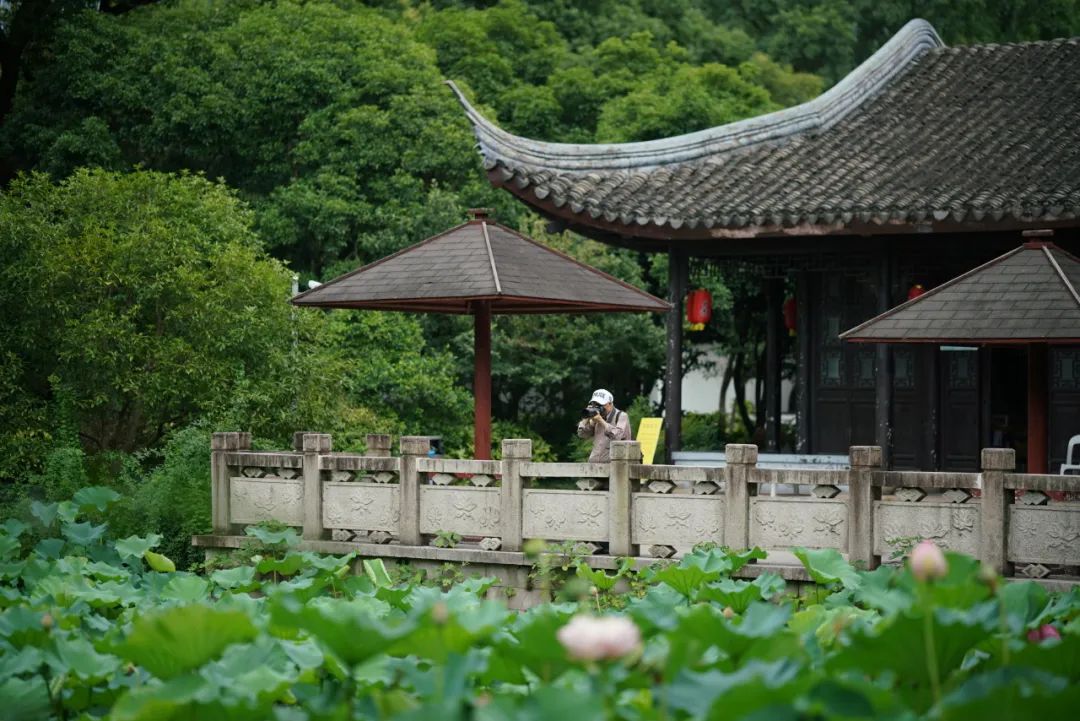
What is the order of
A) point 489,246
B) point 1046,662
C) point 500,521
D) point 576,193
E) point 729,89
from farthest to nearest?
point 729,89 → point 576,193 → point 489,246 → point 500,521 → point 1046,662

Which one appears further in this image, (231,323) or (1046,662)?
(231,323)

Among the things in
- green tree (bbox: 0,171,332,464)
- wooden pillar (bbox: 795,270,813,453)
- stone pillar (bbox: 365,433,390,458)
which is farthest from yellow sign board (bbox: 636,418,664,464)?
stone pillar (bbox: 365,433,390,458)

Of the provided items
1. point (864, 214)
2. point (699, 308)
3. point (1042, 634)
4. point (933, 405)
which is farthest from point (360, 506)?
point (1042, 634)

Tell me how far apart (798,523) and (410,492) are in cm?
285

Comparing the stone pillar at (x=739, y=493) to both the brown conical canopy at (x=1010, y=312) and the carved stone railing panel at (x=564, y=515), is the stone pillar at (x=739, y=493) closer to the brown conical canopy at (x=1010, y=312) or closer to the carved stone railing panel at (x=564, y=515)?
the carved stone railing panel at (x=564, y=515)

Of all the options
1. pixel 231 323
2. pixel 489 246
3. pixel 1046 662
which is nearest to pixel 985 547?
pixel 489 246

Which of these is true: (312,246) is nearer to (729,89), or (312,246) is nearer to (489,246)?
(729,89)

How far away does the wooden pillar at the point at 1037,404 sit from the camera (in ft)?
33.5

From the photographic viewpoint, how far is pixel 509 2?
26.7m

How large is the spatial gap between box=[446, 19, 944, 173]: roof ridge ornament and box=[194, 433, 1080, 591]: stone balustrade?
389 centimetres

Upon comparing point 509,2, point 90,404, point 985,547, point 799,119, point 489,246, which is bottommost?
point 985,547

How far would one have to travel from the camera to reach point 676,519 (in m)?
9.97

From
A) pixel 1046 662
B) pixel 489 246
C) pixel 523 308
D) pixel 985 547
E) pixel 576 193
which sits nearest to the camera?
pixel 1046 662

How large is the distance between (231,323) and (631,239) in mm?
4076
